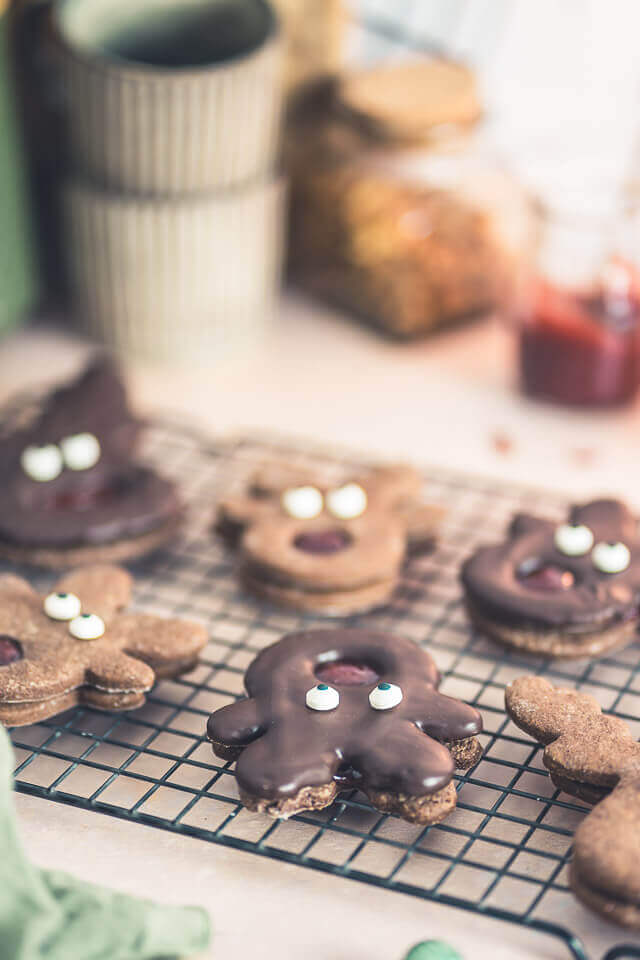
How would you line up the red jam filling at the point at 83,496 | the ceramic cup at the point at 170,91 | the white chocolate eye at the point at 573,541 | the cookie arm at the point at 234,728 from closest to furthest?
the cookie arm at the point at 234,728 < the white chocolate eye at the point at 573,541 < the red jam filling at the point at 83,496 < the ceramic cup at the point at 170,91

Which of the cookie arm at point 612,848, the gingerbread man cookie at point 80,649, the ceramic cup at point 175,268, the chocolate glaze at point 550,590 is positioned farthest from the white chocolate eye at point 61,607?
the ceramic cup at point 175,268

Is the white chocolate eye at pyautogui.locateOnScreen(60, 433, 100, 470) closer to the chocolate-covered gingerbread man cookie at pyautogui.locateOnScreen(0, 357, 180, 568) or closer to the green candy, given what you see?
the chocolate-covered gingerbread man cookie at pyautogui.locateOnScreen(0, 357, 180, 568)

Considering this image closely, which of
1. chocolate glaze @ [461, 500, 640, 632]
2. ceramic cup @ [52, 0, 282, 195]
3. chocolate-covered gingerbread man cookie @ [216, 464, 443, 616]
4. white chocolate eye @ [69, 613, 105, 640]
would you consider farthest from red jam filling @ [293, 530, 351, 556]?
ceramic cup @ [52, 0, 282, 195]

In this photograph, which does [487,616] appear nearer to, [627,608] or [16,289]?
[627,608]

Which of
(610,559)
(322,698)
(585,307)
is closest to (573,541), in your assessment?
(610,559)

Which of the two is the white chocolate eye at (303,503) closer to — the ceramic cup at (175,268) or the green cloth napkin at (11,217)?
the ceramic cup at (175,268)

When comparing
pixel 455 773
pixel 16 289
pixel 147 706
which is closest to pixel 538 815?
pixel 455 773
